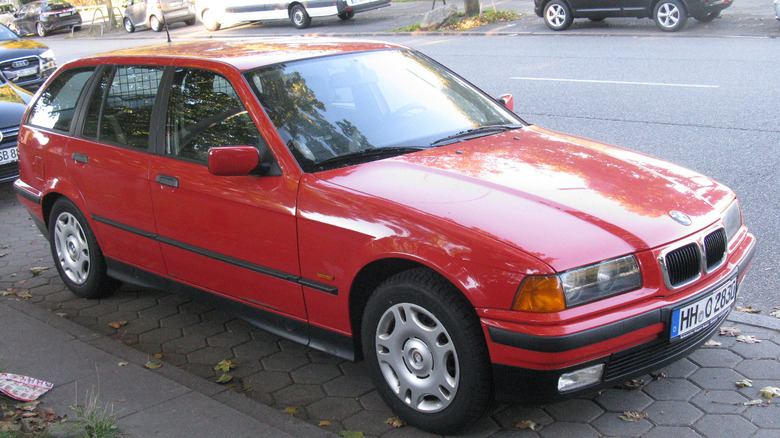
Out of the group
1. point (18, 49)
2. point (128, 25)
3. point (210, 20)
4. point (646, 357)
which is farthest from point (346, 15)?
point (646, 357)

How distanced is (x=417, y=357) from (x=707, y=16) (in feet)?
54.8

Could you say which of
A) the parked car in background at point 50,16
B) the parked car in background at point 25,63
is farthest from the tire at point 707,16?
the parked car in background at point 50,16

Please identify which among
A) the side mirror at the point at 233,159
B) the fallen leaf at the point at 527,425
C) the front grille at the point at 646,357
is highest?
the side mirror at the point at 233,159

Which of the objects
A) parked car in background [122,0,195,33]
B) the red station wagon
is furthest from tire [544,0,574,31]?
parked car in background [122,0,195,33]

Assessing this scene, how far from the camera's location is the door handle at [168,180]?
4.29 metres

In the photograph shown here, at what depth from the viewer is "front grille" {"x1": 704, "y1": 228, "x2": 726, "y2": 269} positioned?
3386mm

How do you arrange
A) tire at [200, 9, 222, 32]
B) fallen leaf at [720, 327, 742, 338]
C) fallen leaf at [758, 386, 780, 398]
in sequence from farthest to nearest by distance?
1. tire at [200, 9, 222, 32]
2. fallen leaf at [720, 327, 742, 338]
3. fallen leaf at [758, 386, 780, 398]

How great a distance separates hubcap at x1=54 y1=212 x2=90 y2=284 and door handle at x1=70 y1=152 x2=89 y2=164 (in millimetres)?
437

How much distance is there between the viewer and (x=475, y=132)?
171 inches

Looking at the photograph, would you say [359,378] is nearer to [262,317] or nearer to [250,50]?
[262,317]

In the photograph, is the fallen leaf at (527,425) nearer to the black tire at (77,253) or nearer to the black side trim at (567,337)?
the black side trim at (567,337)

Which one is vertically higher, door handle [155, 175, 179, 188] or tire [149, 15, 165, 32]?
door handle [155, 175, 179, 188]

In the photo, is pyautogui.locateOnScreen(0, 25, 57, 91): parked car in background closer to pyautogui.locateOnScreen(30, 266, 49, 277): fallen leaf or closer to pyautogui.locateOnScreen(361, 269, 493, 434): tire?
pyautogui.locateOnScreen(30, 266, 49, 277): fallen leaf

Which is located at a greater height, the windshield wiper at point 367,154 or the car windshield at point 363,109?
the car windshield at point 363,109
